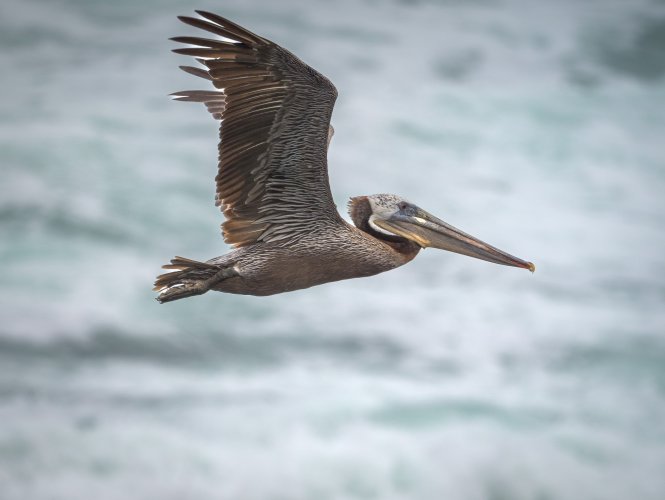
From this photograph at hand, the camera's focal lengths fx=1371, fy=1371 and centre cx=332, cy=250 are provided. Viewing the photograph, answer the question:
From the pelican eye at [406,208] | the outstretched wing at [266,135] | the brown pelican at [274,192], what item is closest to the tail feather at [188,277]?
the brown pelican at [274,192]

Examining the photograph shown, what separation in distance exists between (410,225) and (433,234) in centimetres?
22

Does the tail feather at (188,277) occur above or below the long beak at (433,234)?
below

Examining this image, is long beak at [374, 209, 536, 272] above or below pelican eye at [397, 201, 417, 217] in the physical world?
below

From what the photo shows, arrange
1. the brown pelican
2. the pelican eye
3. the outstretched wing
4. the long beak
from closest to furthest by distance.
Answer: the outstretched wing
the brown pelican
the long beak
the pelican eye

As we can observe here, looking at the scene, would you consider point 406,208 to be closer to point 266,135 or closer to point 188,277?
point 266,135

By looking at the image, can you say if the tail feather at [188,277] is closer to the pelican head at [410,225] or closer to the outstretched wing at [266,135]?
the outstretched wing at [266,135]

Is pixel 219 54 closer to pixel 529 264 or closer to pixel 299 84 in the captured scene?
pixel 299 84

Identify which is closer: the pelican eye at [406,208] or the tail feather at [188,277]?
the tail feather at [188,277]

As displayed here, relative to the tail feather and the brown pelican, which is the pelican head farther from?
the tail feather

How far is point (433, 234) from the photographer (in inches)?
471

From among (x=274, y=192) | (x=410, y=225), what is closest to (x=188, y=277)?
(x=274, y=192)

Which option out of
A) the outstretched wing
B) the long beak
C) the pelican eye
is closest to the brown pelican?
the outstretched wing

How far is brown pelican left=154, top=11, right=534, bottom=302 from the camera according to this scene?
10859 millimetres

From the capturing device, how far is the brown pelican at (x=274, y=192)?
10859 millimetres
